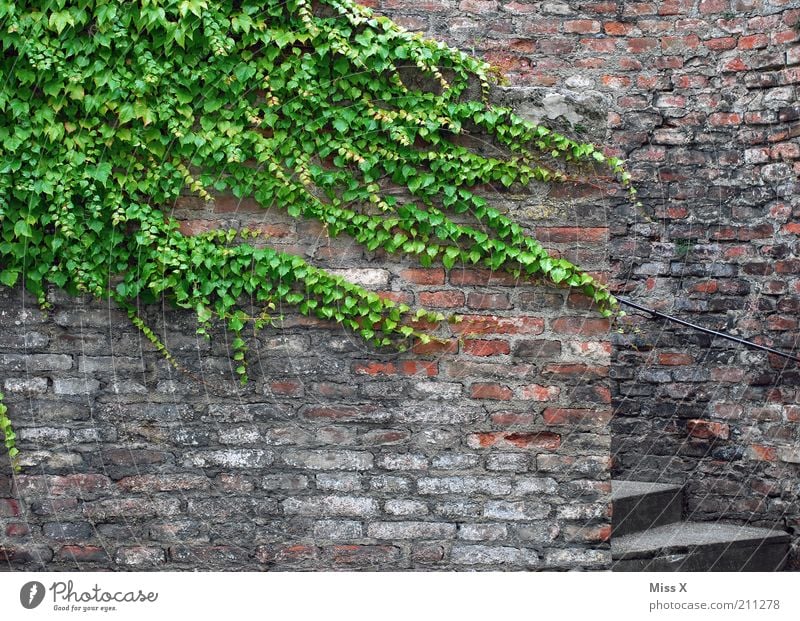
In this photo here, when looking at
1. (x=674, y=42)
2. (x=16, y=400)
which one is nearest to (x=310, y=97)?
(x=16, y=400)

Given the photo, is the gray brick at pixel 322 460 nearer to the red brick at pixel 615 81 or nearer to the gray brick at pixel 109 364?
the gray brick at pixel 109 364

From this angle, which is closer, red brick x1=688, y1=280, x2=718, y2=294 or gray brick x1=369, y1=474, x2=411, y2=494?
gray brick x1=369, y1=474, x2=411, y2=494

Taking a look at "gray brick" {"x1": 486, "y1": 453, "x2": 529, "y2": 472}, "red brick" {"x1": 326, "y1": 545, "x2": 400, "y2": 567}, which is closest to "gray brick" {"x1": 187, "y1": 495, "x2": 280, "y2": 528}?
"red brick" {"x1": 326, "y1": 545, "x2": 400, "y2": 567}

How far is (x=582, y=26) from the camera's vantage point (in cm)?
425

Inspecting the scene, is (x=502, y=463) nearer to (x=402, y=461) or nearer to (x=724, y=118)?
(x=402, y=461)

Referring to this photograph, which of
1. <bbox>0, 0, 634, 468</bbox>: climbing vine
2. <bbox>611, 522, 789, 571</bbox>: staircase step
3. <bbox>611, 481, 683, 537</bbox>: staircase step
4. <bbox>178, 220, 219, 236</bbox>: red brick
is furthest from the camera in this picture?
<bbox>611, 481, 683, 537</bbox>: staircase step

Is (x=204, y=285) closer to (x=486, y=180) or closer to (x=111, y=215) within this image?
(x=111, y=215)

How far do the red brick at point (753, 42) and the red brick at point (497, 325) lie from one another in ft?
7.25

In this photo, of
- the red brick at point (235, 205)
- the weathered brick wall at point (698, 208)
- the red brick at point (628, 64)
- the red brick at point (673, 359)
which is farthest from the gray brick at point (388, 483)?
the red brick at point (628, 64)

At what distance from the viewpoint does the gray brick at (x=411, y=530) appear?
289 cm

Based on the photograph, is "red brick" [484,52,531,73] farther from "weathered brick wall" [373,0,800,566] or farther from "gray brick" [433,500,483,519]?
"gray brick" [433,500,483,519]

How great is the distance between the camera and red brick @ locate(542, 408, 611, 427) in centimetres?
289

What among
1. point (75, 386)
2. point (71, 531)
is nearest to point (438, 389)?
point (75, 386)

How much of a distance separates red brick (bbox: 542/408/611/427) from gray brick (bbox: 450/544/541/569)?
0.46 m
